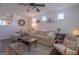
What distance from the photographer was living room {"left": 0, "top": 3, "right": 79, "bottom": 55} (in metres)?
2.20

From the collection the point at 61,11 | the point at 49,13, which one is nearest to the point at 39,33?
the point at 49,13

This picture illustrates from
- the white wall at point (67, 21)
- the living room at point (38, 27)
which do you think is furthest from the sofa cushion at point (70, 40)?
the white wall at point (67, 21)

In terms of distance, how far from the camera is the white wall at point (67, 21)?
7.27 feet

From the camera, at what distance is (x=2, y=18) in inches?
86.4

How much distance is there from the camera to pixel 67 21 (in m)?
2.22

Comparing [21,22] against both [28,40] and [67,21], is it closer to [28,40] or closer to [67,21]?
[28,40]

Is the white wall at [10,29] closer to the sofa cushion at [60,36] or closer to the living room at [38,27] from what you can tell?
the living room at [38,27]

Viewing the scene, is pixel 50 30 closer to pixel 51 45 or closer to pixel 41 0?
pixel 51 45

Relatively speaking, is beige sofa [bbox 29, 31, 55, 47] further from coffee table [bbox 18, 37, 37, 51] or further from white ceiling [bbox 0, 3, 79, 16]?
white ceiling [bbox 0, 3, 79, 16]

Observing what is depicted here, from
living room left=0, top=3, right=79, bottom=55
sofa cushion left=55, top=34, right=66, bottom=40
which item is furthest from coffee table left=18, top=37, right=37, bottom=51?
sofa cushion left=55, top=34, right=66, bottom=40

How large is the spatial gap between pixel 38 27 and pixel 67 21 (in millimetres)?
527

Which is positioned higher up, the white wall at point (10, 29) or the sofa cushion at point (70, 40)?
the white wall at point (10, 29)

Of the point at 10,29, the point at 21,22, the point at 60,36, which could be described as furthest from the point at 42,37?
the point at 10,29
